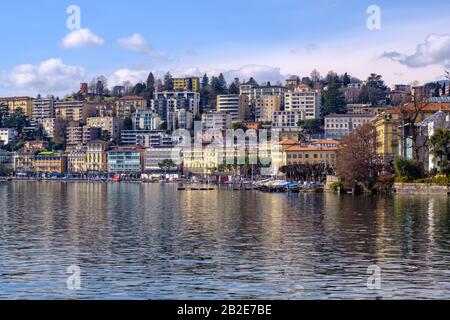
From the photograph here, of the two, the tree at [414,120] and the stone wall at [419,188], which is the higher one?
the tree at [414,120]

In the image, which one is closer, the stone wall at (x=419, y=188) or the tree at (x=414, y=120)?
the stone wall at (x=419, y=188)

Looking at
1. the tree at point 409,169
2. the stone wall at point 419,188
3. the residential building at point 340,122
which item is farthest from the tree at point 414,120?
the residential building at point 340,122

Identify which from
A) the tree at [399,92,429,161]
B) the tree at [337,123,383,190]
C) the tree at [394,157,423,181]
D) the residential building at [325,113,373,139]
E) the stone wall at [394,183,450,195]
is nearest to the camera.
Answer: the stone wall at [394,183,450,195]


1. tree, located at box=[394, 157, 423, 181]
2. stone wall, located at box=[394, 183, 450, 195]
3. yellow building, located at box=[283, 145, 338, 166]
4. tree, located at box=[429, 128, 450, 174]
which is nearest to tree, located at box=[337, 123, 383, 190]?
tree, located at box=[394, 157, 423, 181]

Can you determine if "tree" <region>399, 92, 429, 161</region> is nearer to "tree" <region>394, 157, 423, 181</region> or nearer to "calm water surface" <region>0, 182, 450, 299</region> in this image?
"tree" <region>394, 157, 423, 181</region>

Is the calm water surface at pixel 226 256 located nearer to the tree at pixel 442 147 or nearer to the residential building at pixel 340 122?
the tree at pixel 442 147

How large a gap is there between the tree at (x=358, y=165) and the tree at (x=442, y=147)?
777cm

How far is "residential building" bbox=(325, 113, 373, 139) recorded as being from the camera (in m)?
193

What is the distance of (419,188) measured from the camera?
79938 millimetres

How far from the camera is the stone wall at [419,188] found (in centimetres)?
7769

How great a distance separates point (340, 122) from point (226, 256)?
16682 cm

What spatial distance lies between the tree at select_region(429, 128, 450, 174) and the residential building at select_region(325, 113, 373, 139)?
363ft

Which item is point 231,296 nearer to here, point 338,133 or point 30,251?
point 30,251
